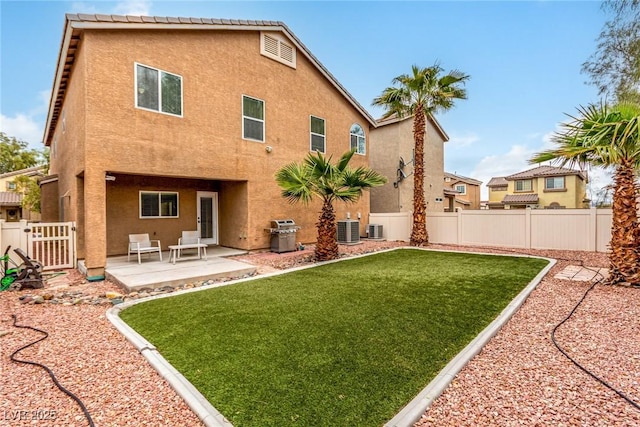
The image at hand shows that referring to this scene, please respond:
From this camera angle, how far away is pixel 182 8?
1084 centimetres

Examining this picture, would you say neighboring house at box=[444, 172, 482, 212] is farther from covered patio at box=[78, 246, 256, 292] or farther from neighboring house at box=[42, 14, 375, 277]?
covered patio at box=[78, 246, 256, 292]

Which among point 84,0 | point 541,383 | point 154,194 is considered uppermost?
point 84,0

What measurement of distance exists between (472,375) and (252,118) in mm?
10792

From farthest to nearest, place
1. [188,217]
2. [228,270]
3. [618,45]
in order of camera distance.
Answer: [618,45]
[188,217]
[228,270]

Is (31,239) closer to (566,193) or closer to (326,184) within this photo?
(326,184)

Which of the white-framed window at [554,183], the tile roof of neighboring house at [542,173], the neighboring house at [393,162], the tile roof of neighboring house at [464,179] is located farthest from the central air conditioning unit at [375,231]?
the tile roof of neighboring house at [464,179]

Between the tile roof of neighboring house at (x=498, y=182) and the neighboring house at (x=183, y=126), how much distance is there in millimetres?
31364

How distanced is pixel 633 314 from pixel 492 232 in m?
8.57

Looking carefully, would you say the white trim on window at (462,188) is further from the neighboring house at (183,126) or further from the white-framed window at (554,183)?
the neighboring house at (183,126)

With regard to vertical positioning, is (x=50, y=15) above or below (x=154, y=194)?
above

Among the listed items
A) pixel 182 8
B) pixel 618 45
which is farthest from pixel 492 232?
pixel 182 8

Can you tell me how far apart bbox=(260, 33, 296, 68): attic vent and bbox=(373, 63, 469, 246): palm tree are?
177 inches

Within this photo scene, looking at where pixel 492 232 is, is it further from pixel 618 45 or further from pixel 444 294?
pixel 618 45

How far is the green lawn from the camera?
2803 millimetres
